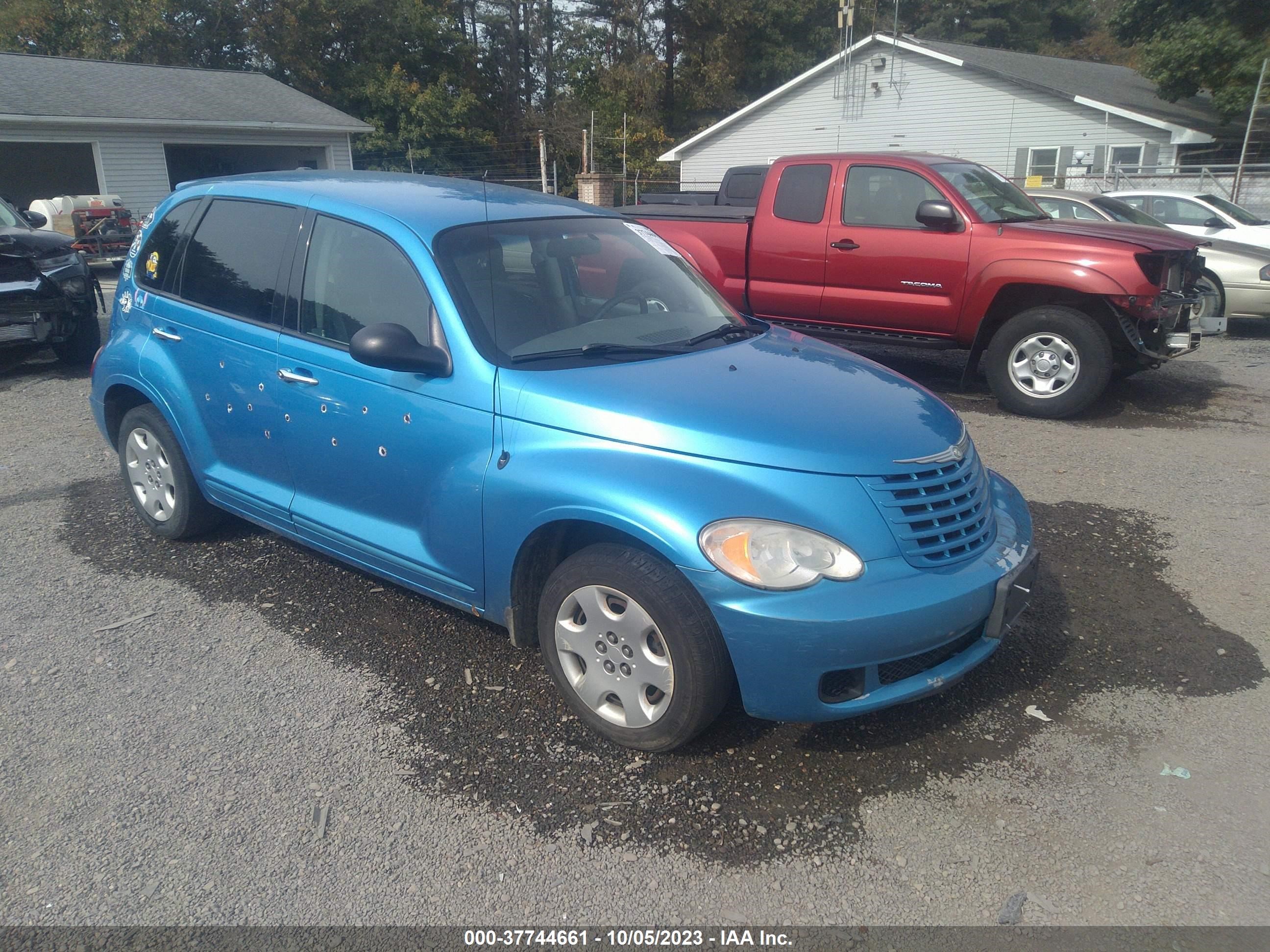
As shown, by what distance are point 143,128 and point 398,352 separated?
25697mm

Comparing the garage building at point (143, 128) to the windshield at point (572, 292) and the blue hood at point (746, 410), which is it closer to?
the windshield at point (572, 292)

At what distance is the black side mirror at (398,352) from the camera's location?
11.0ft

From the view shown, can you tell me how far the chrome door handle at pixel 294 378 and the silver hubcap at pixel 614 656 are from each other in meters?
1.50

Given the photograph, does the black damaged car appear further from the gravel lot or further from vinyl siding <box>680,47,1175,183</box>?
vinyl siding <box>680,47,1175,183</box>

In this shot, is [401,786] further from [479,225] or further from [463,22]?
[463,22]

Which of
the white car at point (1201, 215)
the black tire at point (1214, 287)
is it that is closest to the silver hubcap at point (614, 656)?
the black tire at point (1214, 287)

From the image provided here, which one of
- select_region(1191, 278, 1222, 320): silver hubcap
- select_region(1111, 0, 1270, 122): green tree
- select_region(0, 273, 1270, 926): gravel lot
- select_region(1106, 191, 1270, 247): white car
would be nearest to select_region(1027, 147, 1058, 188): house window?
select_region(1111, 0, 1270, 122): green tree

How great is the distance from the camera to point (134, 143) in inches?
966

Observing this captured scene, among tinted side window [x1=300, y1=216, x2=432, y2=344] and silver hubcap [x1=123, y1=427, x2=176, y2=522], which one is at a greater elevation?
tinted side window [x1=300, y1=216, x2=432, y2=344]

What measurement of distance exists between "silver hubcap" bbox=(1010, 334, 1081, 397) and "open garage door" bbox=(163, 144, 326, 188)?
25.5m

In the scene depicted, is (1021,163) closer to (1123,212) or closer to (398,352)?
(1123,212)

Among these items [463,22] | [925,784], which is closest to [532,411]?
[925,784]

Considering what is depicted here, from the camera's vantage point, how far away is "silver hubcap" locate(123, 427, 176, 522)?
483 cm

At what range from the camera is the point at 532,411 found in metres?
3.28
